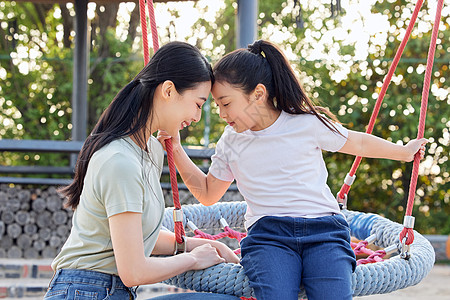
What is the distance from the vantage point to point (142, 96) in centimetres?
136

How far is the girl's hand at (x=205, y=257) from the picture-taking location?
52.9 inches

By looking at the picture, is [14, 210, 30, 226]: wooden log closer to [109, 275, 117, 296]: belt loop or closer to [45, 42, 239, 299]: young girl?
[45, 42, 239, 299]: young girl

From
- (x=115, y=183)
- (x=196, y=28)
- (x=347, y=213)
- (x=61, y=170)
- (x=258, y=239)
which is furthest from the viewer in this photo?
(x=196, y=28)

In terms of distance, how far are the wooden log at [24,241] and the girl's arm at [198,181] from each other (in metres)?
2.61

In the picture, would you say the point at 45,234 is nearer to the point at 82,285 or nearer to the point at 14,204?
the point at 14,204

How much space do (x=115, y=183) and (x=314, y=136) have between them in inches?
24.8

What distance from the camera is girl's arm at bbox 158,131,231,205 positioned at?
67.1 inches

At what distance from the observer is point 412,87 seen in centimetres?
496

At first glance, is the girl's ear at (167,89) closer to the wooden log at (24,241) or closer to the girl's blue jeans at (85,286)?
the girl's blue jeans at (85,286)

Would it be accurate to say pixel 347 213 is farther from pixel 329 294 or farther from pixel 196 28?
pixel 196 28

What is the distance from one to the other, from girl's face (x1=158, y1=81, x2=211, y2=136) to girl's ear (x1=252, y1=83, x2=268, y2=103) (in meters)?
0.22

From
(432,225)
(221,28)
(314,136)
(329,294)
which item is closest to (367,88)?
(432,225)

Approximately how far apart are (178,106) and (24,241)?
300 cm

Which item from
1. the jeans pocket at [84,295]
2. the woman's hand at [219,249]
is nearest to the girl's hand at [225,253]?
the woman's hand at [219,249]
